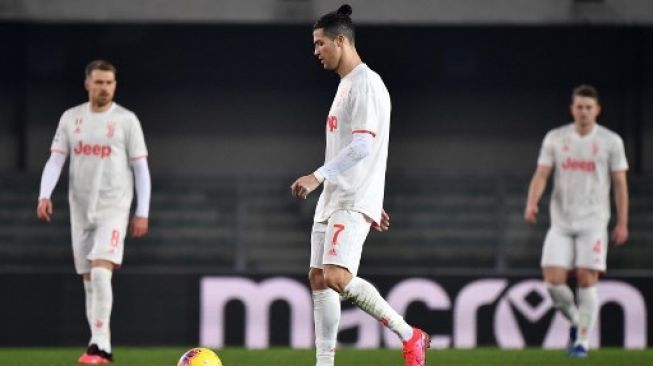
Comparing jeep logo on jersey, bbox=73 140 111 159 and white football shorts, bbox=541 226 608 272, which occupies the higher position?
jeep logo on jersey, bbox=73 140 111 159

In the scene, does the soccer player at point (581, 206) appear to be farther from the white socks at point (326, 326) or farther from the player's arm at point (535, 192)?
the white socks at point (326, 326)

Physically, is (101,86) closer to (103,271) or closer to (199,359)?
(103,271)

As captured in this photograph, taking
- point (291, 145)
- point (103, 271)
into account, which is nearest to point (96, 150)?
point (103, 271)

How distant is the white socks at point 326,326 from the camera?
938 centimetres

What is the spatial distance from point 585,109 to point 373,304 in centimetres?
384

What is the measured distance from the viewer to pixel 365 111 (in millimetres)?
9180

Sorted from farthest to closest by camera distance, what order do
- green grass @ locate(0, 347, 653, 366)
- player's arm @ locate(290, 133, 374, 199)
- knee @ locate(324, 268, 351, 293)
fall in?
1. green grass @ locate(0, 347, 653, 366)
2. knee @ locate(324, 268, 351, 293)
3. player's arm @ locate(290, 133, 374, 199)

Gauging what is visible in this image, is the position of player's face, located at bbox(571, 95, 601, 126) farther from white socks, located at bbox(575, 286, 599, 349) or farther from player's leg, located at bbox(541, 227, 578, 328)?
white socks, located at bbox(575, 286, 599, 349)

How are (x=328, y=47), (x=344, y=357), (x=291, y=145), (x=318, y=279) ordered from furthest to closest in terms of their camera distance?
(x=291, y=145) < (x=344, y=357) < (x=318, y=279) < (x=328, y=47)

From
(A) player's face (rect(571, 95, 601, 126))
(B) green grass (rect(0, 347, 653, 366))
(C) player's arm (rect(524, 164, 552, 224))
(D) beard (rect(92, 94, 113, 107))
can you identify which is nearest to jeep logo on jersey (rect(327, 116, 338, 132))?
(D) beard (rect(92, 94, 113, 107))

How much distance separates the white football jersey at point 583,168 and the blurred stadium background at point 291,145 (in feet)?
7.79

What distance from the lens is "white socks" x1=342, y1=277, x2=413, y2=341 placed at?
30.6 feet

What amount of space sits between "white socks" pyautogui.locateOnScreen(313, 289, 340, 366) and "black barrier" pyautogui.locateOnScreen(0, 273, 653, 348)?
555 centimetres

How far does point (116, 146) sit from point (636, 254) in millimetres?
6389
